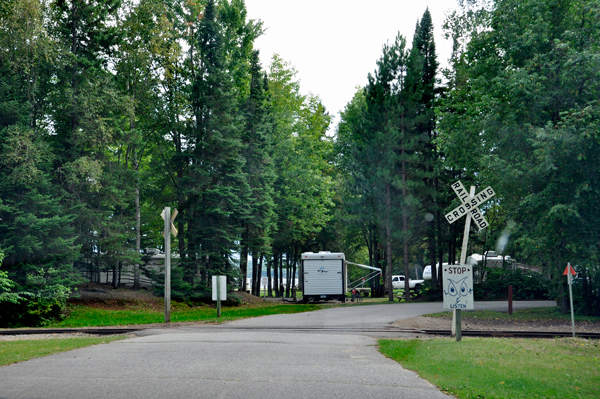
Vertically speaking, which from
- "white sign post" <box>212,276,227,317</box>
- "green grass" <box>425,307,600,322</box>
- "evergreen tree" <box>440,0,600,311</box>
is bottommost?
"green grass" <box>425,307,600,322</box>

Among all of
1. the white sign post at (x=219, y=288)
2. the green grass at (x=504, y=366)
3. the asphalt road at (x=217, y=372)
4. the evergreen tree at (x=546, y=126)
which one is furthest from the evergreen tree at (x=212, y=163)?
the green grass at (x=504, y=366)

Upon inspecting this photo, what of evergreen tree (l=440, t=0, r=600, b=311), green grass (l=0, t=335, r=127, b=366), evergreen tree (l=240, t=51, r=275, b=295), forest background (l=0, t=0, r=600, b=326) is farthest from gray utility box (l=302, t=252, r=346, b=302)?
green grass (l=0, t=335, r=127, b=366)

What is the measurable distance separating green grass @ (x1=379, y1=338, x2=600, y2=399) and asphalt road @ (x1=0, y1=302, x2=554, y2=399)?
0.46 meters

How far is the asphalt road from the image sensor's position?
6652mm

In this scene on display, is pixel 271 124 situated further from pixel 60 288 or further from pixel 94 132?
pixel 60 288

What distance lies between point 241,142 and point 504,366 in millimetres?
26370

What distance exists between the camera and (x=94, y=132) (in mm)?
26234

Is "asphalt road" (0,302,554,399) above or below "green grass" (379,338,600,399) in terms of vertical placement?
above

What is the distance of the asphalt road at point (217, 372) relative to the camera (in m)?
6.65

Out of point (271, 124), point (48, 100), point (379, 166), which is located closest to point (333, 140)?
point (271, 124)

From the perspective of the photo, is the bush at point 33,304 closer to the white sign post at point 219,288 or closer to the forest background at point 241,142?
the forest background at point 241,142

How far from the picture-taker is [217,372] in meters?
8.07

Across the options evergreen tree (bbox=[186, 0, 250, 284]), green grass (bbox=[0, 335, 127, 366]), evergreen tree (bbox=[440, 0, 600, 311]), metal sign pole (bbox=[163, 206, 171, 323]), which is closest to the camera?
green grass (bbox=[0, 335, 127, 366])

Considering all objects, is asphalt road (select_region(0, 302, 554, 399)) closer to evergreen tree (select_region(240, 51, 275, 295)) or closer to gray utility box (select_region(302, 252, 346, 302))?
gray utility box (select_region(302, 252, 346, 302))
